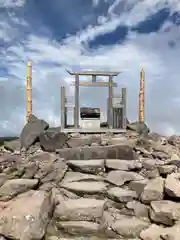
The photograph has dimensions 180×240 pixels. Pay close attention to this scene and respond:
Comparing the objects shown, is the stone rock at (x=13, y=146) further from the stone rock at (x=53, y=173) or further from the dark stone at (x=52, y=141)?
the stone rock at (x=53, y=173)

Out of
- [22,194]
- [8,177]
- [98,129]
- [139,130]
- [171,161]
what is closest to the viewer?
[22,194]

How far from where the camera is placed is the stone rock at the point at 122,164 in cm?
1002

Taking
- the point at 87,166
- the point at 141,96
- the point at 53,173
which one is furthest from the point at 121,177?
the point at 141,96

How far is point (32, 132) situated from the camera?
1346 cm

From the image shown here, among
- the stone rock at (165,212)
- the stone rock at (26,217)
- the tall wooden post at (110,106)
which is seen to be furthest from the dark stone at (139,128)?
the stone rock at (26,217)

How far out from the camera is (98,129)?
46.2 feet

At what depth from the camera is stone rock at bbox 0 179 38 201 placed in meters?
8.27

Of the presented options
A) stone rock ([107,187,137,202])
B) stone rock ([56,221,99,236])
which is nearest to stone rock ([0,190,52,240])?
stone rock ([56,221,99,236])

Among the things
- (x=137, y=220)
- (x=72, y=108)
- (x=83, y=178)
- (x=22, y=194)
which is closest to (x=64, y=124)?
(x=72, y=108)

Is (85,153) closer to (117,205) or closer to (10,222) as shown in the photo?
(117,205)

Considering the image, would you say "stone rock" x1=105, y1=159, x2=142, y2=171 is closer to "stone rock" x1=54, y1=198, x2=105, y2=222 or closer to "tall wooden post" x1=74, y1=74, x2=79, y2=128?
"stone rock" x1=54, y1=198, x2=105, y2=222

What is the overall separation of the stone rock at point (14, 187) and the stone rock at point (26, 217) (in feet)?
1.61

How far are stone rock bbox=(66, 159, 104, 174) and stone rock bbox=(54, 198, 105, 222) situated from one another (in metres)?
2.10

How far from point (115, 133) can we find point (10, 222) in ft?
27.3
